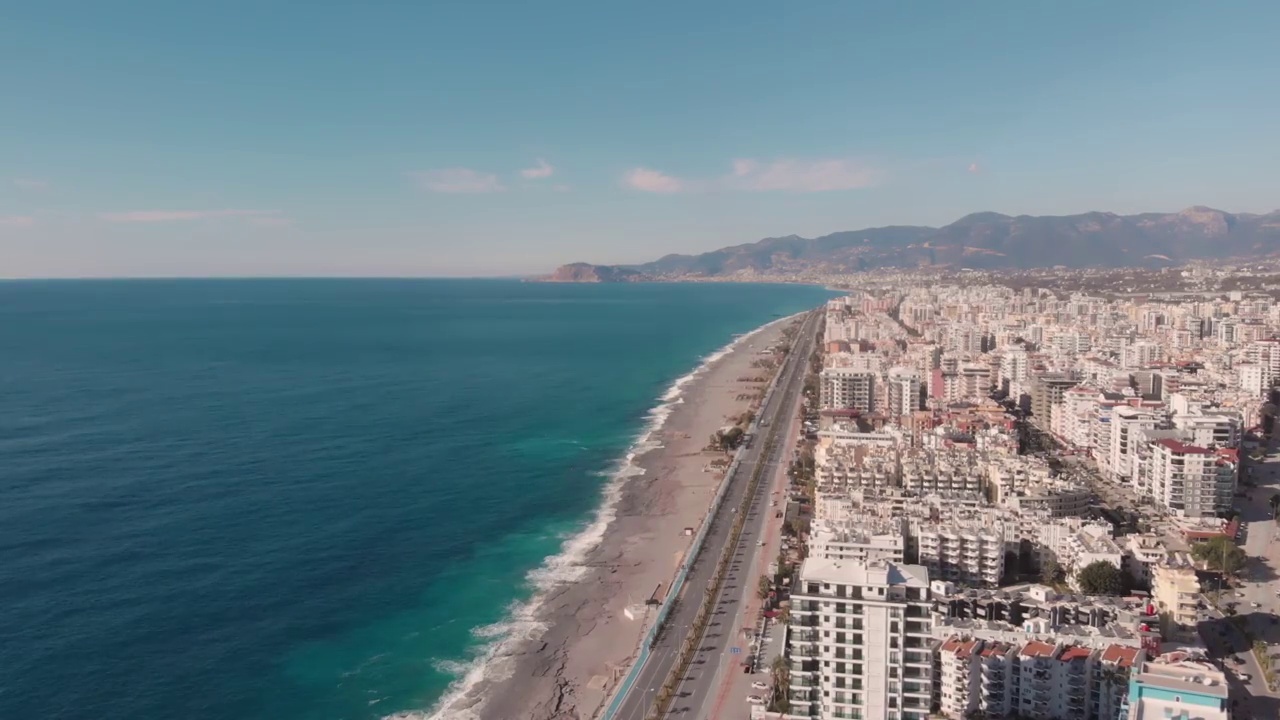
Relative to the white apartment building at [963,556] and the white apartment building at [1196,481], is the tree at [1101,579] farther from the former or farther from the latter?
the white apartment building at [1196,481]

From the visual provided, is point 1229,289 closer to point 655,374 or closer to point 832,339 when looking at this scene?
point 832,339

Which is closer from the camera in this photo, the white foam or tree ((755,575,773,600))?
the white foam

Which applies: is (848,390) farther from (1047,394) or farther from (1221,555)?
(1221,555)

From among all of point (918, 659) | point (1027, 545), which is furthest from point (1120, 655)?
point (1027, 545)

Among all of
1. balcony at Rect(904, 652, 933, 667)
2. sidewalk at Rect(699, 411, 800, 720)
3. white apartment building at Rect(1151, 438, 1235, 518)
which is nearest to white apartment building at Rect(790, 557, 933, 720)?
balcony at Rect(904, 652, 933, 667)

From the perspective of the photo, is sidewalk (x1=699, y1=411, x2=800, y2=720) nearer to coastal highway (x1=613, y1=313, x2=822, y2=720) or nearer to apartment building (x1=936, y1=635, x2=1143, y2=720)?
Result: coastal highway (x1=613, y1=313, x2=822, y2=720)

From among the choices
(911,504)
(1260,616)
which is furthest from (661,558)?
(1260,616)
